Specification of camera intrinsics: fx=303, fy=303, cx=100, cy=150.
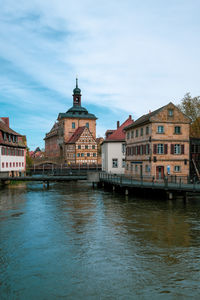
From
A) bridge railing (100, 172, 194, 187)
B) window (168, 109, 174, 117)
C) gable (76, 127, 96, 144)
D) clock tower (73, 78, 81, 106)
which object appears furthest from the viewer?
clock tower (73, 78, 81, 106)

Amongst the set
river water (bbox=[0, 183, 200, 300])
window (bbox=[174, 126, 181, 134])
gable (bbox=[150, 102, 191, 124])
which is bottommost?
river water (bbox=[0, 183, 200, 300])

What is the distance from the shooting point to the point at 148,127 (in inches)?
1587

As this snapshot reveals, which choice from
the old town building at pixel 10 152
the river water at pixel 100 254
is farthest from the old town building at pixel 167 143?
the old town building at pixel 10 152

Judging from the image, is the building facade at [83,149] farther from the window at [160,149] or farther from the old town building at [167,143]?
the window at [160,149]

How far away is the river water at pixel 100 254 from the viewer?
462 inches

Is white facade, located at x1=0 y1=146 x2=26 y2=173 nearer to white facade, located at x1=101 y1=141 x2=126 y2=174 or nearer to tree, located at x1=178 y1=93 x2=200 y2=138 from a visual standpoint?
white facade, located at x1=101 y1=141 x2=126 y2=174

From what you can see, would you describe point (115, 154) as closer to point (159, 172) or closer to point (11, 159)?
point (159, 172)

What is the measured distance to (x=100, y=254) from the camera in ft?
50.5

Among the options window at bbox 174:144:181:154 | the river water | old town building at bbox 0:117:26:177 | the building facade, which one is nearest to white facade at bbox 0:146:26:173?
old town building at bbox 0:117:26:177

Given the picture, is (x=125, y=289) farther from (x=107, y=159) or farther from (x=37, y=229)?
(x=107, y=159)

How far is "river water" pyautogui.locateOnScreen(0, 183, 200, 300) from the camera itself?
462 inches

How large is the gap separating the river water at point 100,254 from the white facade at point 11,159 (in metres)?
28.4

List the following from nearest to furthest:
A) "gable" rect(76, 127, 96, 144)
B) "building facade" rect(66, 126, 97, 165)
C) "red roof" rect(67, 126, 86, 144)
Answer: "building facade" rect(66, 126, 97, 165) → "gable" rect(76, 127, 96, 144) → "red roof" rect(67, 126, 86, 144)

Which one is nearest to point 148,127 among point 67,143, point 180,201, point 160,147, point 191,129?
point 160,147
